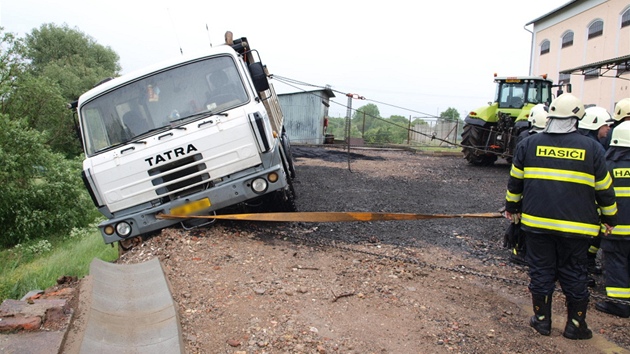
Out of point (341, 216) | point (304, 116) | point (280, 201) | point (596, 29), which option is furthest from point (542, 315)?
point (596, 29)

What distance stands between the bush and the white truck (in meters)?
7.92

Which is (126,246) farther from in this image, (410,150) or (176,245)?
(410,150)

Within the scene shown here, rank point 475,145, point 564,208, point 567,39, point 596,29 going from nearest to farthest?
point 564,208 → point 475,145 → point 596,29 → point 567,39

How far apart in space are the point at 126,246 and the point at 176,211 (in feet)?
3.26

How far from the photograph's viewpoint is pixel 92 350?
3.10 m

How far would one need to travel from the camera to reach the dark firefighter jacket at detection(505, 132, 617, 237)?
341 centimetres

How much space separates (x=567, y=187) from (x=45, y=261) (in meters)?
9.48

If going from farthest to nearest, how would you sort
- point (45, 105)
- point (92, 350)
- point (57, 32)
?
1. point (57, 32)
2. point (45, 105)
3. point (92, 350)

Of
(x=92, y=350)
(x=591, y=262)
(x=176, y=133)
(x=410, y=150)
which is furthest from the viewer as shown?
(x=410, y=150)

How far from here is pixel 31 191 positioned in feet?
40.6

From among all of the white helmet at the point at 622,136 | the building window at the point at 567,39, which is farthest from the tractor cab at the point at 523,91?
the building window at the point at 567,39

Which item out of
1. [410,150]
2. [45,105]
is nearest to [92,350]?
[45,105]

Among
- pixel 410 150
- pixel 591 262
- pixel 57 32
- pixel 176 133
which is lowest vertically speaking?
pixel 410 150

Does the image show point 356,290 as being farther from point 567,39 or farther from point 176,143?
point 567,39
